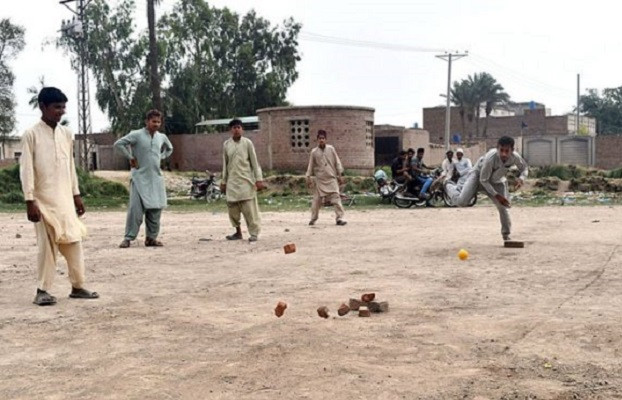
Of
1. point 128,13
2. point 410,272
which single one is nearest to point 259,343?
point 410,272

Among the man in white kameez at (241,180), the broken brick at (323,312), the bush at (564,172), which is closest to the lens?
the broken brick at (323,312)

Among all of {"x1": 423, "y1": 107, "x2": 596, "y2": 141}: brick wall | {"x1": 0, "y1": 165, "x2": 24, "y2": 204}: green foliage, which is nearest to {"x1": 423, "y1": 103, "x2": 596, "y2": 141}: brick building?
{"x1": 423, "y1": 107, "x2": 596, "y2": 141}: brick wall

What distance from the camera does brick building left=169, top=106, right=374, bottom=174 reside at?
3209 cm

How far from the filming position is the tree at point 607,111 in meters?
75.2

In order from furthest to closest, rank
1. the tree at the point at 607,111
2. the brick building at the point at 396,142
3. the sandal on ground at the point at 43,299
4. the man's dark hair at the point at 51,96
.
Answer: the tree at the point at 607,111 → the brick building at the point at 396,142 → the man's dark hair at the point at 51,96 → the sandal on ground at the point at 43,299

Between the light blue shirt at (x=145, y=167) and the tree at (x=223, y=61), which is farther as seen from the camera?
the tree at (x=223, y=61)

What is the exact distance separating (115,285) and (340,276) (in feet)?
7.08

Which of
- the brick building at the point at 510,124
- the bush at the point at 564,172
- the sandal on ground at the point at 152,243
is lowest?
the sandal on ground at the point at 152,243

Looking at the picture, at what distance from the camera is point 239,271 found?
305 inches

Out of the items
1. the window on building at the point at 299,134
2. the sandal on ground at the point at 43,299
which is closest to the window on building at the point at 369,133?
the window on building at the point at 299,134

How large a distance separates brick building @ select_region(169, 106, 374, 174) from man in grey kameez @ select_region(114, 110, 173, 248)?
21848mm

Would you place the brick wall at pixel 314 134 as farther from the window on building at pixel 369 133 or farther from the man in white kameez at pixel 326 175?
the man in white kameez at pixel 326 175

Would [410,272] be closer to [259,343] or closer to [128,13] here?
[259,343]

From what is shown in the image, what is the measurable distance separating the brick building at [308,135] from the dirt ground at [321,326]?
2263 cm
